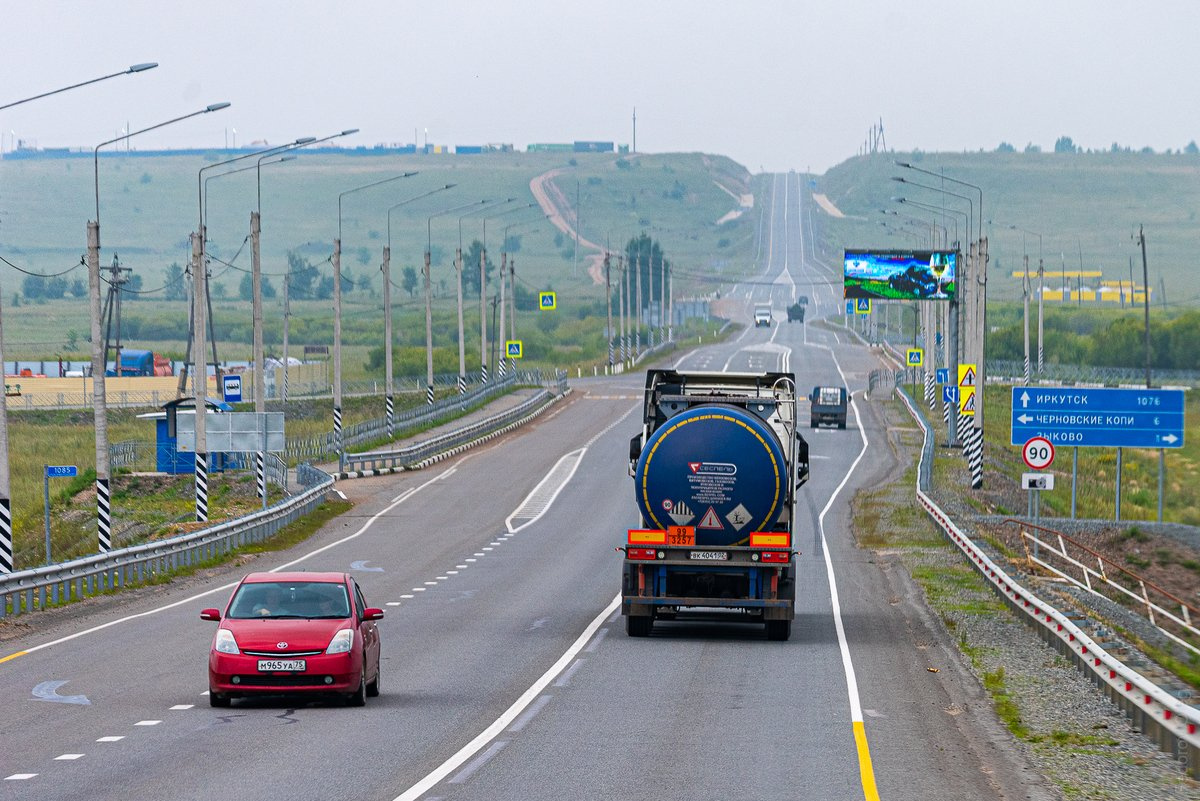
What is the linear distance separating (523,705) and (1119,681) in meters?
6.95

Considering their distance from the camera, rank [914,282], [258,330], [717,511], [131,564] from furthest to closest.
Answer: [914,282], [258,330], [131,564], [717,511]

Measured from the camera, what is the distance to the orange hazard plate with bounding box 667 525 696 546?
25.1 meters

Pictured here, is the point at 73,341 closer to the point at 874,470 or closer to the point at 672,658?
the point at 874,470

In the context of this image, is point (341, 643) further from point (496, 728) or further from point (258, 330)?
point (258, 330)

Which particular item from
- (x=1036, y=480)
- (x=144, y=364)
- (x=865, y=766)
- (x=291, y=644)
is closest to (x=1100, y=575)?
(x=1036, y=480)

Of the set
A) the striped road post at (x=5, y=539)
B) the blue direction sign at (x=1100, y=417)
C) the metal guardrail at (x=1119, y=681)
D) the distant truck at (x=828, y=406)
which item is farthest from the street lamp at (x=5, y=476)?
the distant truck at (x=828, y=406)

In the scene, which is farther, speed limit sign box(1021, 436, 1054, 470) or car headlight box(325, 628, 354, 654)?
speed limit sign box(1021, 436, 1054, 470)

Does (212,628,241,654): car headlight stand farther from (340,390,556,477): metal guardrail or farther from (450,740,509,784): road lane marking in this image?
(340,390,556,477): metal guardrail

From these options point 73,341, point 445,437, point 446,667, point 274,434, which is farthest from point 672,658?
point 73,341

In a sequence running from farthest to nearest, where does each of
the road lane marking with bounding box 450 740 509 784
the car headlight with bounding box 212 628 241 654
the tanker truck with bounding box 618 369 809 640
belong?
the tanker truck with bounding box 618 369 809 640 < the car headlight with bounding box 212 628 241 654 < the road lane marking with bounding box 450 740 509 784

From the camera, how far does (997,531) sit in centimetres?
4828

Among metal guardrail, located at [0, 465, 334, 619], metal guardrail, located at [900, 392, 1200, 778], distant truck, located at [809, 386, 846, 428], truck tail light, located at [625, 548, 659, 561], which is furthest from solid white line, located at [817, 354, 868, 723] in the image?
metal guardrail, located at [0, 465, 334, 619]

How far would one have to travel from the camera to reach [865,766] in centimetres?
1521

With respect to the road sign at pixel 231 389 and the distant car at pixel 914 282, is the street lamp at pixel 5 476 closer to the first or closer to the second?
the road sign at pixel 231 389
